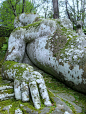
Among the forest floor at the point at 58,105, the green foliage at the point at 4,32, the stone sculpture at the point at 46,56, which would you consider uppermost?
the green foliage at the point at 4,32

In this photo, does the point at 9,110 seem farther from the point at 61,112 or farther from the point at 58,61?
the point at 58,61

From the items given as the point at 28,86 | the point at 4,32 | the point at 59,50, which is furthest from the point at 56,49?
the point at 4,32

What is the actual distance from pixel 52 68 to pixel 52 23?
1.30 metres

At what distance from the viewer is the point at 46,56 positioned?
2881 millimetres

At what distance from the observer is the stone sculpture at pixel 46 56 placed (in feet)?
6.53

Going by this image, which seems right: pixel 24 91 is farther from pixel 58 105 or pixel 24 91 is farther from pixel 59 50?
pixel 59 50

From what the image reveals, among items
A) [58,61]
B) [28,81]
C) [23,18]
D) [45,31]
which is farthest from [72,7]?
[28,81]

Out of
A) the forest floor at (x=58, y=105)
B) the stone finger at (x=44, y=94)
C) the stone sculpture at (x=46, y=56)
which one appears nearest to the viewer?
the forest floor at (x=58, y=105)

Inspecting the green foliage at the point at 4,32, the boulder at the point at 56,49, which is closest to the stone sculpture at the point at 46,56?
the boulder at the point at 56,49

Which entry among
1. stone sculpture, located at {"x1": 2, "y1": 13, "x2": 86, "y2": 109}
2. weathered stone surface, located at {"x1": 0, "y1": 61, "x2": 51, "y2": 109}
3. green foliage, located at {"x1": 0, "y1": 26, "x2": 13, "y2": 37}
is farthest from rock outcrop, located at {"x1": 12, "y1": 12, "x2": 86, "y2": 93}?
green foliage, located at {"x1": 0, "y1": 26, "x2": 13, "y2": 37}

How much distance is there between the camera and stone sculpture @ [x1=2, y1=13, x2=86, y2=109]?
1990 millimetres

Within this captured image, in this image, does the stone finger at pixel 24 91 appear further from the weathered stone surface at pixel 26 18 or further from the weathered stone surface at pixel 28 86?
the weathered stone surface at pixel 26 18

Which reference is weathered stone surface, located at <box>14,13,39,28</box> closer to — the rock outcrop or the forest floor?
the rock outcrop

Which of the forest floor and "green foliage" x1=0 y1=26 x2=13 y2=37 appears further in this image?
"green foliage" x1=0 y1=26 x2=13 y2=37
